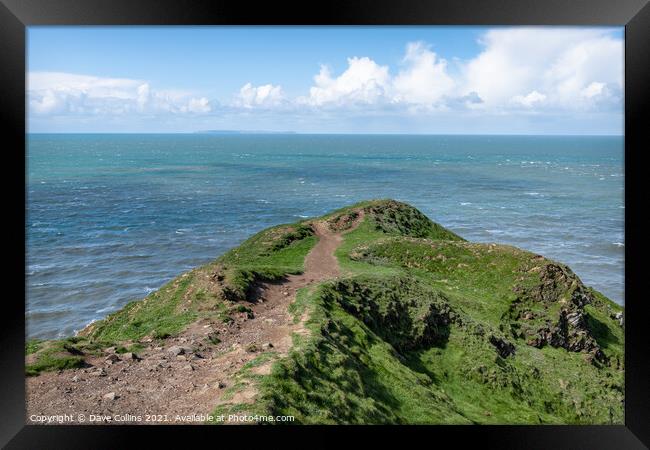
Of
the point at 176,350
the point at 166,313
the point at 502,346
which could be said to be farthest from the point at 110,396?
the point at 502,346

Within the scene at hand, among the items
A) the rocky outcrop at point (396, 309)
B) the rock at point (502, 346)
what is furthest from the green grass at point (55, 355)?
the rock at point (502, 346)

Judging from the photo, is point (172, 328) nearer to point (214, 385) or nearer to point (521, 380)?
point (214, 385)

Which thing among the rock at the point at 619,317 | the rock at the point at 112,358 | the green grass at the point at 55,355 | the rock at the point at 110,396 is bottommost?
the rock at the point at 619,317

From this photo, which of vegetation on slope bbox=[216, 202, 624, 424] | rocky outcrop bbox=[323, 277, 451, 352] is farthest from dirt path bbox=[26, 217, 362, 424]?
rocky outcrop bbox=[323, 277, 451, 352]

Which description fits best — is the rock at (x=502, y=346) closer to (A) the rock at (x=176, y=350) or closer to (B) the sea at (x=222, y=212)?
(A) the rock at (x=176, y=350)

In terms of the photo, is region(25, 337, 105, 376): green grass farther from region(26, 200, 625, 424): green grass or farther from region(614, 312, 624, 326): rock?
region(614, 312, 624, 326): rock

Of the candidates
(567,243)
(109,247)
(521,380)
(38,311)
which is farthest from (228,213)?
(521,380)
